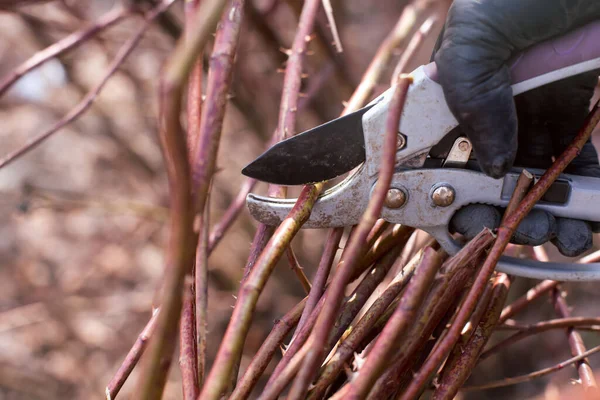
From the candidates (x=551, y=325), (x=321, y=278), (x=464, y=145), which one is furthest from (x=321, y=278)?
(x=551, y=325)

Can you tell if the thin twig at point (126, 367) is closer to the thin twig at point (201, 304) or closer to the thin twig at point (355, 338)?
the thin twig at point (201, 304)

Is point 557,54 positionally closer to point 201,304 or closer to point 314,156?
point 314,156

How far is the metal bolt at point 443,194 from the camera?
654 millimetres

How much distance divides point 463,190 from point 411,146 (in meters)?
0.09

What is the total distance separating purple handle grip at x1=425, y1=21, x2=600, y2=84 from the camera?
0.58 m

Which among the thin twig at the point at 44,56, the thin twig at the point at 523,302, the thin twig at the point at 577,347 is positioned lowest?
the thin twig at the point at 577,347

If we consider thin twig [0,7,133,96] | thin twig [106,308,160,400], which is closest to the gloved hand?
thin twig [106,308,160,400]

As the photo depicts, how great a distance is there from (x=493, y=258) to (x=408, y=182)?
0.43ft

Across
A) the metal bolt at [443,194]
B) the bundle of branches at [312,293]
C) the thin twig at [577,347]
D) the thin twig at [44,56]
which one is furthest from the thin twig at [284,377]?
the thin twig at [44,56]

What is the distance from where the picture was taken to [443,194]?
0.65 metres

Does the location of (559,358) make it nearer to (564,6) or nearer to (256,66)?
(256,66)

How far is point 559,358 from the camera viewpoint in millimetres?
1985

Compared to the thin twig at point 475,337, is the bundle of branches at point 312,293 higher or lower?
higher

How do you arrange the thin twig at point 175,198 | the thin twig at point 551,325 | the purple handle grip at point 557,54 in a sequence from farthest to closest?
the thin twig at point 551,325, the purple handle grip at point 557,54, the thin twig at point 175,198
